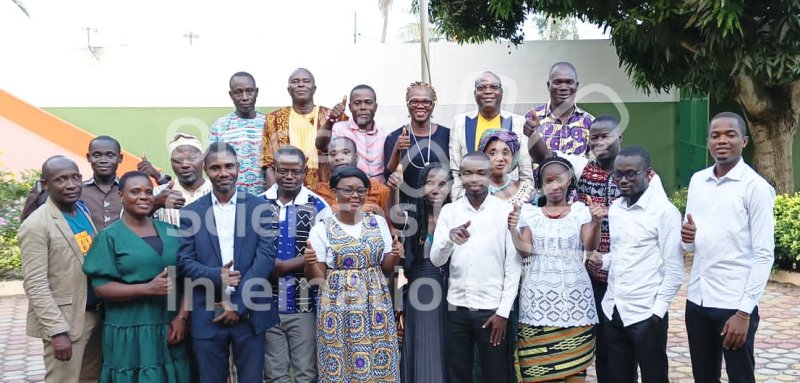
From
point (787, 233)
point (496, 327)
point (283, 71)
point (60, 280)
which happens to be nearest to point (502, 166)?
point (496, 327)

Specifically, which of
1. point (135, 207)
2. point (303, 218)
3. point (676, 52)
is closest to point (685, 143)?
point (676, 52)

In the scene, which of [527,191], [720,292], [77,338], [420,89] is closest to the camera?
[720,292]

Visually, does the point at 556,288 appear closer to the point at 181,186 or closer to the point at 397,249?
the point at 397,249

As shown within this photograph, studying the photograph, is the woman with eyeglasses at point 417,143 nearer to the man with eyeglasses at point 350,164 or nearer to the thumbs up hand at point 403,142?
the thumbs up hand at point 403,142

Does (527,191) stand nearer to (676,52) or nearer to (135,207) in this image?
(135,207)

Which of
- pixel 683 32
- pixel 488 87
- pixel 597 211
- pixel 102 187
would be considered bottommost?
pixel 597 211

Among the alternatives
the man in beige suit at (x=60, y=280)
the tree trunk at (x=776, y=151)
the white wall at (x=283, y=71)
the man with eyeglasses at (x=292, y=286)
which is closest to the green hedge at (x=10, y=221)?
the white wall at (x=283, y=71)

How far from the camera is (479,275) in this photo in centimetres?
385

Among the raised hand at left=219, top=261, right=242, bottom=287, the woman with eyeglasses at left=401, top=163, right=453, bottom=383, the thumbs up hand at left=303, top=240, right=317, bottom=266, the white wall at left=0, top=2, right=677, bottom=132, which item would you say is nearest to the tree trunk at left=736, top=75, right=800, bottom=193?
the white wall at left=0, top=2, right=677, bottom=132

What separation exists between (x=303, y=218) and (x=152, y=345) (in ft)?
3.31

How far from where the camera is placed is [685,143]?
38.9 ft

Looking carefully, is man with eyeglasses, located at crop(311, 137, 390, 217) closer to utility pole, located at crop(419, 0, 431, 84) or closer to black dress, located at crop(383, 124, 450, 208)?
black dress, located at crop(383, 124, 450, 208)

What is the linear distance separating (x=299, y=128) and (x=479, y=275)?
176 cm

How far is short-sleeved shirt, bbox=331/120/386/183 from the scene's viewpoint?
15.7ft
